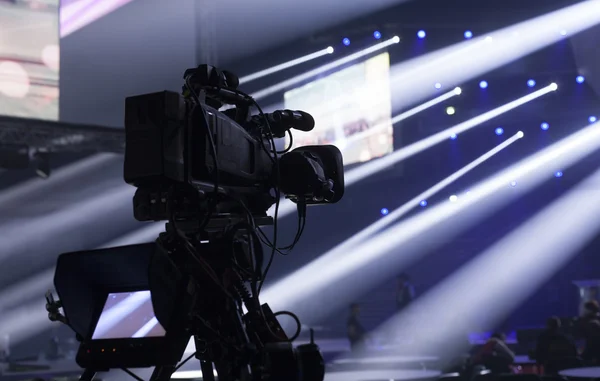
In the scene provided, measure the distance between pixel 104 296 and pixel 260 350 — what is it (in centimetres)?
37

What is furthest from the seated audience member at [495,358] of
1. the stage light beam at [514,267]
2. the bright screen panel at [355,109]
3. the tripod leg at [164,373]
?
the stage light beam at [514,267]

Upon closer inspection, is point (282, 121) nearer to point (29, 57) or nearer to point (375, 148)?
point (29, 57)

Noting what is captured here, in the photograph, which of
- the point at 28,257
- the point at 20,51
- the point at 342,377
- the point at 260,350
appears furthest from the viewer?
the point at 28,257

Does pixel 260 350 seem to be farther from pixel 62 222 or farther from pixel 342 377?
pixel 62 222

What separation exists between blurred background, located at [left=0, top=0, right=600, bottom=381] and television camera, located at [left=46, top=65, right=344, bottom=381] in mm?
5372

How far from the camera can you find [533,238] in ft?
40.9

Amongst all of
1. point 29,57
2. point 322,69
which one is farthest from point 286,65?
point 29,57

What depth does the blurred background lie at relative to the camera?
7023mm

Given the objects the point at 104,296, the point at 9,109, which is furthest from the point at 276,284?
the point at 104,296

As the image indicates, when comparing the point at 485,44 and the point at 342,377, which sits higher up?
the point at 485,44

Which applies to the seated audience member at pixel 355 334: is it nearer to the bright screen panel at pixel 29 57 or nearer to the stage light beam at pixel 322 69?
the stage light beam at pixel 322 69

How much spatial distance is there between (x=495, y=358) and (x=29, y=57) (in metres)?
4.74

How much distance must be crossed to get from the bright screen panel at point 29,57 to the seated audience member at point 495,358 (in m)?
4.37

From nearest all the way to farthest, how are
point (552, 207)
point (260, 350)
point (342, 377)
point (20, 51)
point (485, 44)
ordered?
point (260, 350), point (342, 377), point (20, 51), point (485, 44), point (552, 207)
